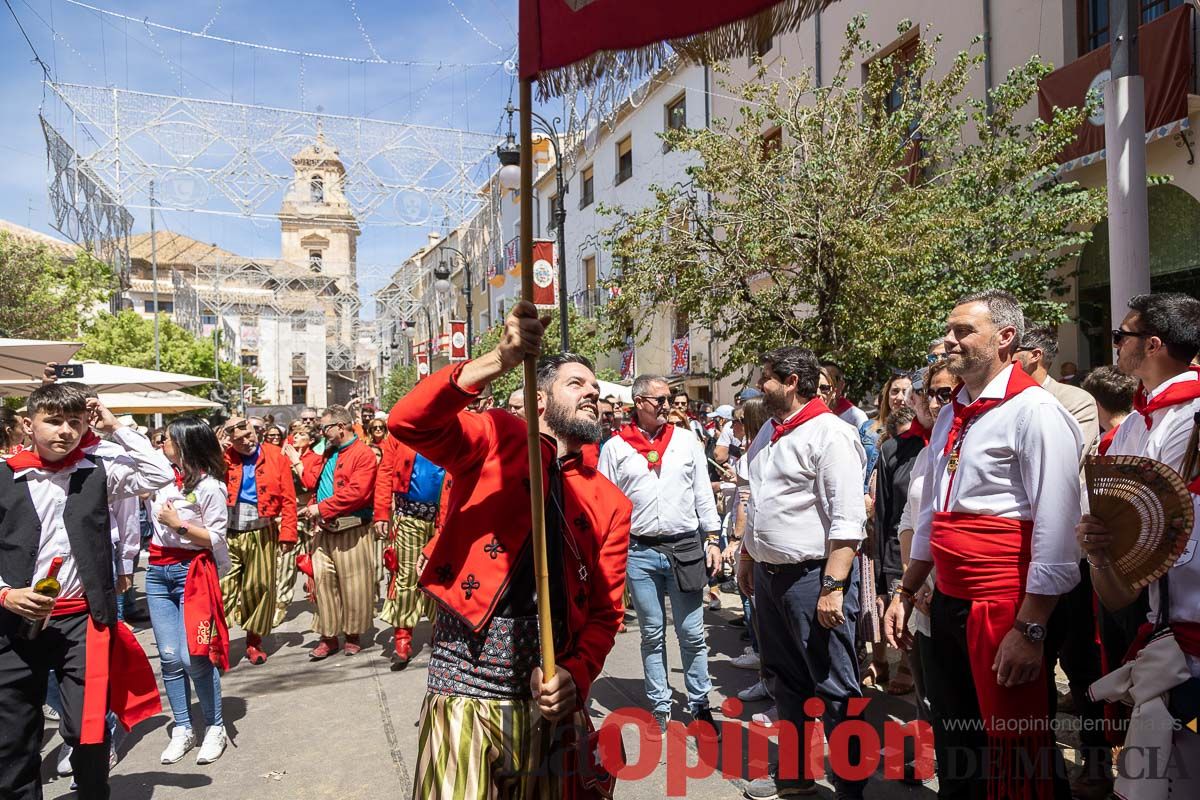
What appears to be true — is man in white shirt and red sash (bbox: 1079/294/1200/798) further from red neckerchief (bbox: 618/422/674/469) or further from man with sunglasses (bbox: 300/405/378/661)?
man with sunglasses (bbox: 300/405/378/661)

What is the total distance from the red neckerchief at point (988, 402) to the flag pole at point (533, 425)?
1.72 m

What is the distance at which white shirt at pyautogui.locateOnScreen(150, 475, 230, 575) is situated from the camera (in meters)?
5.03

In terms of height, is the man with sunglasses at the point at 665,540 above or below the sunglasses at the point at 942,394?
below

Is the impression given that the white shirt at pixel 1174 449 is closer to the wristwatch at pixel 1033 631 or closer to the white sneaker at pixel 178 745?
the wristwatch at pixel 1033 631

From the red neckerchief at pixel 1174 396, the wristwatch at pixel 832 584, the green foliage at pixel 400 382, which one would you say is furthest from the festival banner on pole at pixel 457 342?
the green foliage at pixel 400 382

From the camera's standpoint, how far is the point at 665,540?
5172 mm

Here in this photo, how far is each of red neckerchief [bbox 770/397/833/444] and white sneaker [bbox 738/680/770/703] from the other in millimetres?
2253

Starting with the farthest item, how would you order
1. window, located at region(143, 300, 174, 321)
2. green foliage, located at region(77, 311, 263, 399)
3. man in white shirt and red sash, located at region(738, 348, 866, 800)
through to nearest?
window, located at region(143, 300, 174, 321), green foliage, located at region(77, 311, 263, 399), man in white shirt and red sash, located at region(738, 348, 866, 800)

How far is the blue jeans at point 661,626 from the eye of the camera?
16.5ft

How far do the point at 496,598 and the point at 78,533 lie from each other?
235 centimetres

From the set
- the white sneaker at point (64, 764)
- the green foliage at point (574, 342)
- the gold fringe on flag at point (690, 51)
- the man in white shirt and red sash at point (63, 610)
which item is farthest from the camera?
the green foliage at point (574, 342)

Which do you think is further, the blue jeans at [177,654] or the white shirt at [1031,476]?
the blue jeans at [177,654]

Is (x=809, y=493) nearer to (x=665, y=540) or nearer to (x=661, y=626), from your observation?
(x=665, y=540)

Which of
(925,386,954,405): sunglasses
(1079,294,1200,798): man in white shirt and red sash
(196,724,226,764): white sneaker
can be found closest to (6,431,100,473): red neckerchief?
(196,724,226,764): white sneaker
